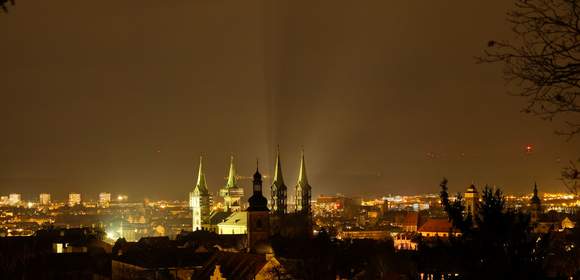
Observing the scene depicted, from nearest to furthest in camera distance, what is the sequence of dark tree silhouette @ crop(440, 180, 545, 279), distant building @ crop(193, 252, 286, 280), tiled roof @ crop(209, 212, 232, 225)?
1. dark tree silhouette @ crop(440, 180, 545, 279)
2. distant building @ crop(193, 252, 286, 280)
3. tiled roof @ crop(209, 212, 232, 225)

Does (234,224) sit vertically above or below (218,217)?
below

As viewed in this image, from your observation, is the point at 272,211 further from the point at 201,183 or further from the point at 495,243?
the point at 495,243

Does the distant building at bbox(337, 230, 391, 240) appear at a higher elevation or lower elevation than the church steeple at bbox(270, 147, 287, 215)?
lower

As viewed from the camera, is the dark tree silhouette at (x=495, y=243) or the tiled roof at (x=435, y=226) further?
the tiled roof at (x=435, y=226)

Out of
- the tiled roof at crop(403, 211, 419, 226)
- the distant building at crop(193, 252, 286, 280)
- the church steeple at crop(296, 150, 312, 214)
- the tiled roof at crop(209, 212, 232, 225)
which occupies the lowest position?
the distant building at crop(193, 252, 286, 280)

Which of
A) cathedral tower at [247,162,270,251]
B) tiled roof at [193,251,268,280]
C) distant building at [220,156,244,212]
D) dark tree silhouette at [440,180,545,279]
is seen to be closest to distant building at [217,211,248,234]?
distant building at [220,156,244,212]

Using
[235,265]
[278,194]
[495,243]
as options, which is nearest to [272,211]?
[278,194]

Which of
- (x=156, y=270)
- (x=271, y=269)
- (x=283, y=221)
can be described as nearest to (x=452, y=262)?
(x=271, y=269)

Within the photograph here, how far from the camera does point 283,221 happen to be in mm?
96875

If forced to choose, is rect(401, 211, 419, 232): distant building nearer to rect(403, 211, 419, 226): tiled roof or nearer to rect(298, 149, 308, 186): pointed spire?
rect(403, 211, 419, 226): tiled roof

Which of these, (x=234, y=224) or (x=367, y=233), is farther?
(x=367, y=233)

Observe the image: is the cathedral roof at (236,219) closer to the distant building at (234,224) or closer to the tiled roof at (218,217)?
the distant building at (234,224)

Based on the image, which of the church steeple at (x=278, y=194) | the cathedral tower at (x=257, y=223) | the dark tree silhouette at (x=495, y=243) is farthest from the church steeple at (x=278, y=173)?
the dark tree silhouette at (x=495, y=243)

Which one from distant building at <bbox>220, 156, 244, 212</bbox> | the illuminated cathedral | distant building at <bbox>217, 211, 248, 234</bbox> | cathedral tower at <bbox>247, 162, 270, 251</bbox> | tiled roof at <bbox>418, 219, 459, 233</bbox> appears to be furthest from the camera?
distant building at <bbox>220, 156, 244, 212</bbox>
